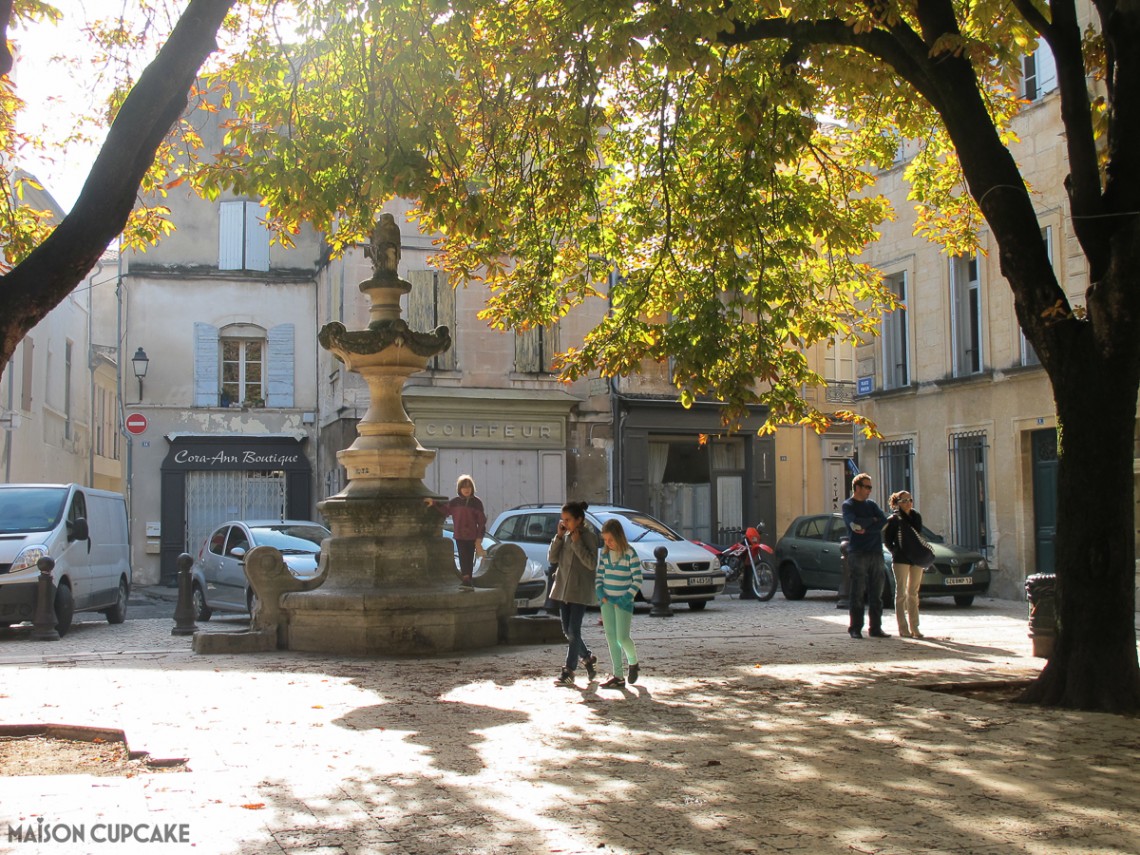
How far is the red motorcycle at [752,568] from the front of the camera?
68.2ft

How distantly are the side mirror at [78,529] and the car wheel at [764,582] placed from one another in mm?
A: 10517

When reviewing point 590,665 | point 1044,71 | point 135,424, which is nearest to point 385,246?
point 590,665

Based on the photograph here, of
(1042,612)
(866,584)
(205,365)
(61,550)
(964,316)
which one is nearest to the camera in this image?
(1042,612)

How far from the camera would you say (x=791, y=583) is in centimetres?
2117

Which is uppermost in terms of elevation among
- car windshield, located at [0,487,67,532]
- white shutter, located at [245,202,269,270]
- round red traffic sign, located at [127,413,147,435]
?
white shutter, located at [245,202,269,270]

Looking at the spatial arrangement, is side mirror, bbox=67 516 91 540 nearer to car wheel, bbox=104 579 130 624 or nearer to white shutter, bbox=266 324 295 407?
car wheel, bbox=104 579 130 624

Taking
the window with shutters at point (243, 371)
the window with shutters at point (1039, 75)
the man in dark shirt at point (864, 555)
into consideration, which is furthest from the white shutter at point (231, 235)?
the man in dark shirt at point (864, 555)

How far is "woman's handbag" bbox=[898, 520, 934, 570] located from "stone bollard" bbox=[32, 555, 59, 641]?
9.27 metres

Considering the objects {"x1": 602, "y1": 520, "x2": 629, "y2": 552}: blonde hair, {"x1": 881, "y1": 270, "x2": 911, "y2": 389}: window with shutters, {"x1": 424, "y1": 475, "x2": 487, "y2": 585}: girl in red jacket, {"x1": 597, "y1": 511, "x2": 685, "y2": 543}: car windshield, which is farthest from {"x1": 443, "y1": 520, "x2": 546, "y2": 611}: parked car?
{"x1": 881, "y1": 270, "x2": 911, "y2": 389}: window with shutters

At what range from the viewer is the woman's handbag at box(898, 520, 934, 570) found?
13.4 meters

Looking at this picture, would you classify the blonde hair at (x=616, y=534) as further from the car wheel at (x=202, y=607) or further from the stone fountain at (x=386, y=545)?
the car wheel at (x=202, y=607)

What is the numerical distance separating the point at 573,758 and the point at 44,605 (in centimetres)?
922

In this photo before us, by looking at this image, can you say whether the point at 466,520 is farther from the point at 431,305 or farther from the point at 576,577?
the point at 431,305

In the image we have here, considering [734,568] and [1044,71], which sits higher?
[1044,71]
